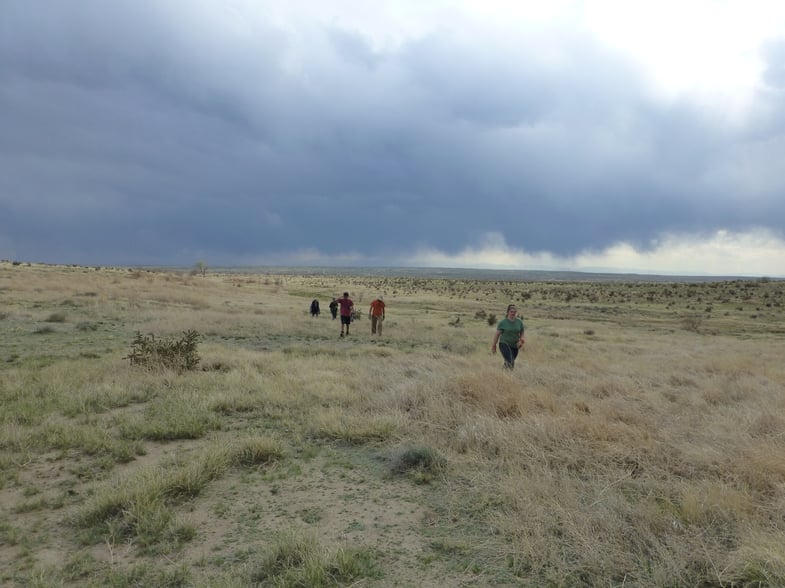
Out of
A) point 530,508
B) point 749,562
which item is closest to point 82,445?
point 530,508

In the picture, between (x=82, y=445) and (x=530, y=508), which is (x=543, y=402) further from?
(x=82, y=445)

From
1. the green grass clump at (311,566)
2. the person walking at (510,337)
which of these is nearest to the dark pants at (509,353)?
the person walking at (510,337)

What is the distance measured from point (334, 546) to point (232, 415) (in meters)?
4.62

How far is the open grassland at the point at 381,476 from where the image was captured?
151 inches

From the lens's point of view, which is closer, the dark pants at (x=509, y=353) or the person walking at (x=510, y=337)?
the dark pants at (x=509, y=353)

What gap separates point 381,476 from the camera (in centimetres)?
583

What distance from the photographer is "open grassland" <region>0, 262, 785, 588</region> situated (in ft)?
12.6

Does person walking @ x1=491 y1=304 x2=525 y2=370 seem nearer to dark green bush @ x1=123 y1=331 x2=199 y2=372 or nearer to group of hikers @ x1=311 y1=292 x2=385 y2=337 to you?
dark green bush @ x1=123 y1=331 x2=199 y2=372

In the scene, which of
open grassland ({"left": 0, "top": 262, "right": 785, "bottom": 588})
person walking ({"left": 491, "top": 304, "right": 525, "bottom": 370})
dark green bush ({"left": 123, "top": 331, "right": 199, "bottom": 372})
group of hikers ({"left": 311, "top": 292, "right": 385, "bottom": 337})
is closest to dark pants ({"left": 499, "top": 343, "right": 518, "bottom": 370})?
person walking ({"left": 491, "top": 304, "right": 525, "bottom": 370})

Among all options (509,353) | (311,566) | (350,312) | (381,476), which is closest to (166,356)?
(381,476)

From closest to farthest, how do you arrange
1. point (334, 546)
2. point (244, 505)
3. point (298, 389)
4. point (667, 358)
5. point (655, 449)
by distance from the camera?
point (334, 546), point (244, 505), point (655, 449), point (298, 389), point (667, 358)

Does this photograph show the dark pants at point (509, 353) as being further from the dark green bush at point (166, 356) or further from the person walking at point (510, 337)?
the dark green bush at point (166, 356)

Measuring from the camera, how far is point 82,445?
21.0 ft

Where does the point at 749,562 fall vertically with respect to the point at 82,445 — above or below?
above
